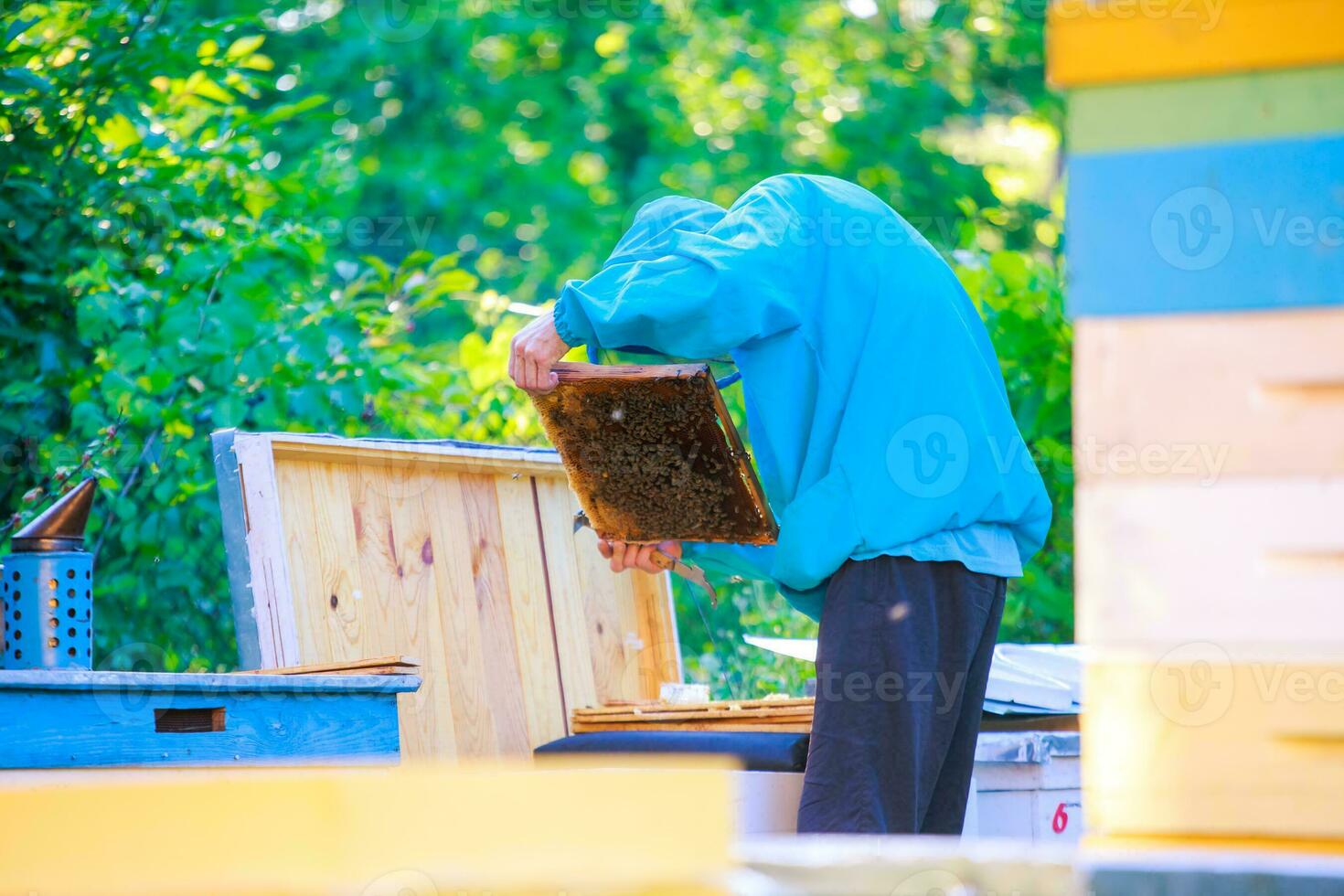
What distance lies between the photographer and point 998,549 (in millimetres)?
2730

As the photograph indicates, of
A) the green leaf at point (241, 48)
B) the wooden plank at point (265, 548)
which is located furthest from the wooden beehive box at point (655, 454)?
the green leaf at point (241, 48)

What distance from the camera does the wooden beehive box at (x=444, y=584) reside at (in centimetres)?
310

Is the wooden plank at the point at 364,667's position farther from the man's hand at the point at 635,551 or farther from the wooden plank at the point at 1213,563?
the wooden plank at the point at 1213,563

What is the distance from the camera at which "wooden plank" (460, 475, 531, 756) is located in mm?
3529

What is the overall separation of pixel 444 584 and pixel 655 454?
2.93 feet

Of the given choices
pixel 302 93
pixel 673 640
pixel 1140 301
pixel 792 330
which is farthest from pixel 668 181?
pixel 1140 301

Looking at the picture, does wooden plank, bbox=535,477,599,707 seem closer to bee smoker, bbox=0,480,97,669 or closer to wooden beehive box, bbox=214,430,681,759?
wooden beehive box, bbox=214,430,681,759

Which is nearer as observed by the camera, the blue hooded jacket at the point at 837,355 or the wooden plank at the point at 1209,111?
the wooden plank at the point at 1209,111

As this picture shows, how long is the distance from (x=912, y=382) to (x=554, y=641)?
4.89ft

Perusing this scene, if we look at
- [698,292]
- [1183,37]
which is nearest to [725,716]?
[698,292]

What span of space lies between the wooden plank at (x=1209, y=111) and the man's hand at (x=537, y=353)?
1.31 meters

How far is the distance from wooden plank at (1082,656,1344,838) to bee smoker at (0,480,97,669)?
6.21 ft
